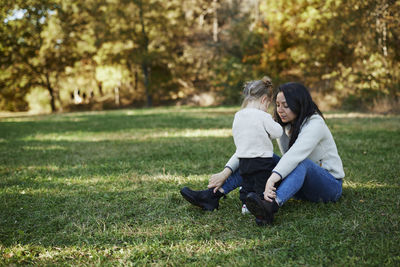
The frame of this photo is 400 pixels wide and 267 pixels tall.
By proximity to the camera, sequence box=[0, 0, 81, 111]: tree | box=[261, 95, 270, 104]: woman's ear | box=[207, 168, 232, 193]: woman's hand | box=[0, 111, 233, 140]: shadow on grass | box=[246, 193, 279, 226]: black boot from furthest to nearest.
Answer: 1. box=[0, 0, 81, 111]: tree
2. box=[0, 111, 233, 140]: shadow on grass
3. box=[207, 168, 232, 193]: woman's hand
4. box=[261, 95, 270, 104]: woman's ear
5. box=[246, 193, 279, 226]: black boot

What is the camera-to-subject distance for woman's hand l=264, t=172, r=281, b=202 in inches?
108

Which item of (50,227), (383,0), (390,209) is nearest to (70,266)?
(50,227)

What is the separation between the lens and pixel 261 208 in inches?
105

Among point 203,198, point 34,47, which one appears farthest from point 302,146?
point 34,47

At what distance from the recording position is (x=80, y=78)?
30.4 metres

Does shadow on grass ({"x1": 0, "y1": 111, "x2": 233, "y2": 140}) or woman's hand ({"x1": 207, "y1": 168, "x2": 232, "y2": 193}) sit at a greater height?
woman's hand ({"x1": 207, "y1": 168, "x2": 232, "y2": 193})

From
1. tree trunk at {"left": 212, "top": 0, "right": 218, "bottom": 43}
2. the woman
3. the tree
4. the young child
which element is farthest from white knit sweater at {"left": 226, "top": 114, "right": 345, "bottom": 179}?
tree trunk at {"left": 212, "top": 0, "right": 218, "bottom": 43}

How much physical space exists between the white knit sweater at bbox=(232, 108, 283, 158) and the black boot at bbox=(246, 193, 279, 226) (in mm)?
481

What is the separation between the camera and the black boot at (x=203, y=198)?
3.21 meters

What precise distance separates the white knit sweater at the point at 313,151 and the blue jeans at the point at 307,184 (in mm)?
73

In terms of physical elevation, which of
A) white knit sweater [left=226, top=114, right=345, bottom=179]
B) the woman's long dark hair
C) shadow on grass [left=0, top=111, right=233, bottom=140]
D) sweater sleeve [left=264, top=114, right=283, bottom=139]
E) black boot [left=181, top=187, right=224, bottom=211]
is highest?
the woman's long dark hair

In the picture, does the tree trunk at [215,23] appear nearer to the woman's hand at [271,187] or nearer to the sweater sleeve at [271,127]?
the sweater sleeve at [271,127]

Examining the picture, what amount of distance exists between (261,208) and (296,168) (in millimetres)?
518

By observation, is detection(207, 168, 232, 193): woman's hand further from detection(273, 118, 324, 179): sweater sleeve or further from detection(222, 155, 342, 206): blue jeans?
detection(273, 118, 324, 179): sweater sleeve
